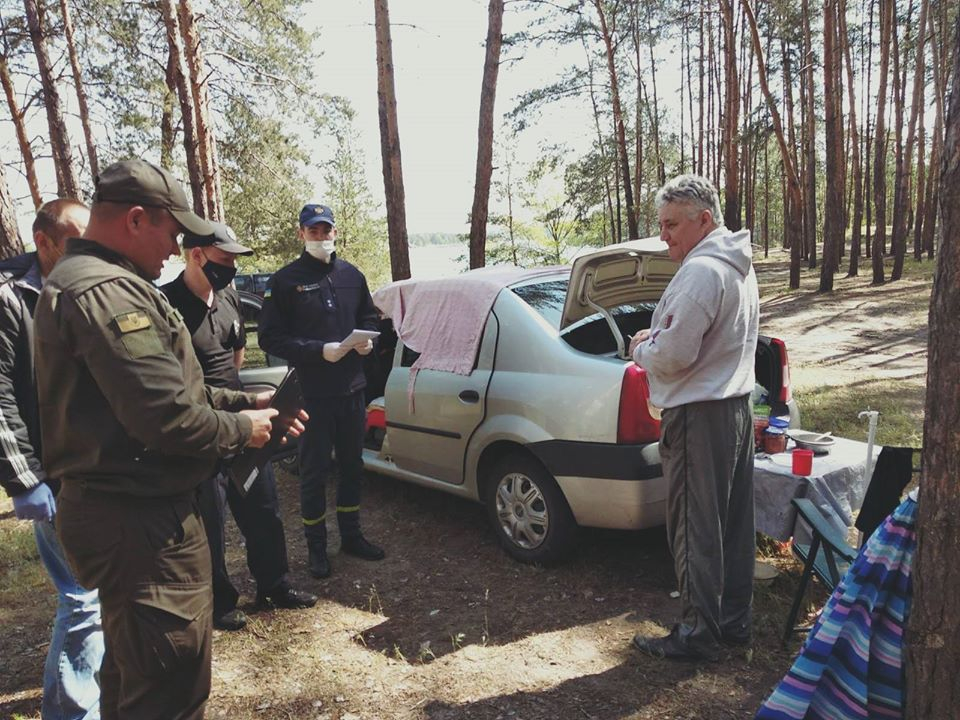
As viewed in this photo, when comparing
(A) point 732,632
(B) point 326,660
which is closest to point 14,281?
(B) point 326,660

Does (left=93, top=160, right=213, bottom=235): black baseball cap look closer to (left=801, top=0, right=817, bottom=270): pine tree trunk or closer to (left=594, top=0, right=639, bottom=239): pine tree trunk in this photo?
(left=594, top=0, right=639, bottom=239): pine tree trunk

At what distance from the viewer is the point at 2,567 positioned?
14.6ft

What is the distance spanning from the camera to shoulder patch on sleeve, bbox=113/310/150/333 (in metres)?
1.68

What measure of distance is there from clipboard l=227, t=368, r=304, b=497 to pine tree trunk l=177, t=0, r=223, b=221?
26.3ft

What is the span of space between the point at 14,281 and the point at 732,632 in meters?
3.25

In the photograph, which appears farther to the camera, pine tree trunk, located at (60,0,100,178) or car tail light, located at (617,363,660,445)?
pine tree trunk, located at (60,0,100,178)

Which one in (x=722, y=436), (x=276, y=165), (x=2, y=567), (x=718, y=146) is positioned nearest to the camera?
(x=722, y=436)

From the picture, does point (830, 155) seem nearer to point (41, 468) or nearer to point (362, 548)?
point (362, 548)

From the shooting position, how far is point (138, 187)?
1815 millimetres

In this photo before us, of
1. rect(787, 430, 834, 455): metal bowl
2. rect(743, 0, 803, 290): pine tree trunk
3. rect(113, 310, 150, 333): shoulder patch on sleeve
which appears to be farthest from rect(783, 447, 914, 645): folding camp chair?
rect(743, 0, 803, 290): pine tree trunk

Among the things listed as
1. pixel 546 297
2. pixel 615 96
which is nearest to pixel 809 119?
pixel 615 96

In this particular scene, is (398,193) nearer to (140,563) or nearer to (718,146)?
(140,563)

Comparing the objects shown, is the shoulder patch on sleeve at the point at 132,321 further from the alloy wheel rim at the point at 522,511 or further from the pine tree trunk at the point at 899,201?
the pine tree trunk at the point at 899,201

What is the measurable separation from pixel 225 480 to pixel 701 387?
2.41 meters
